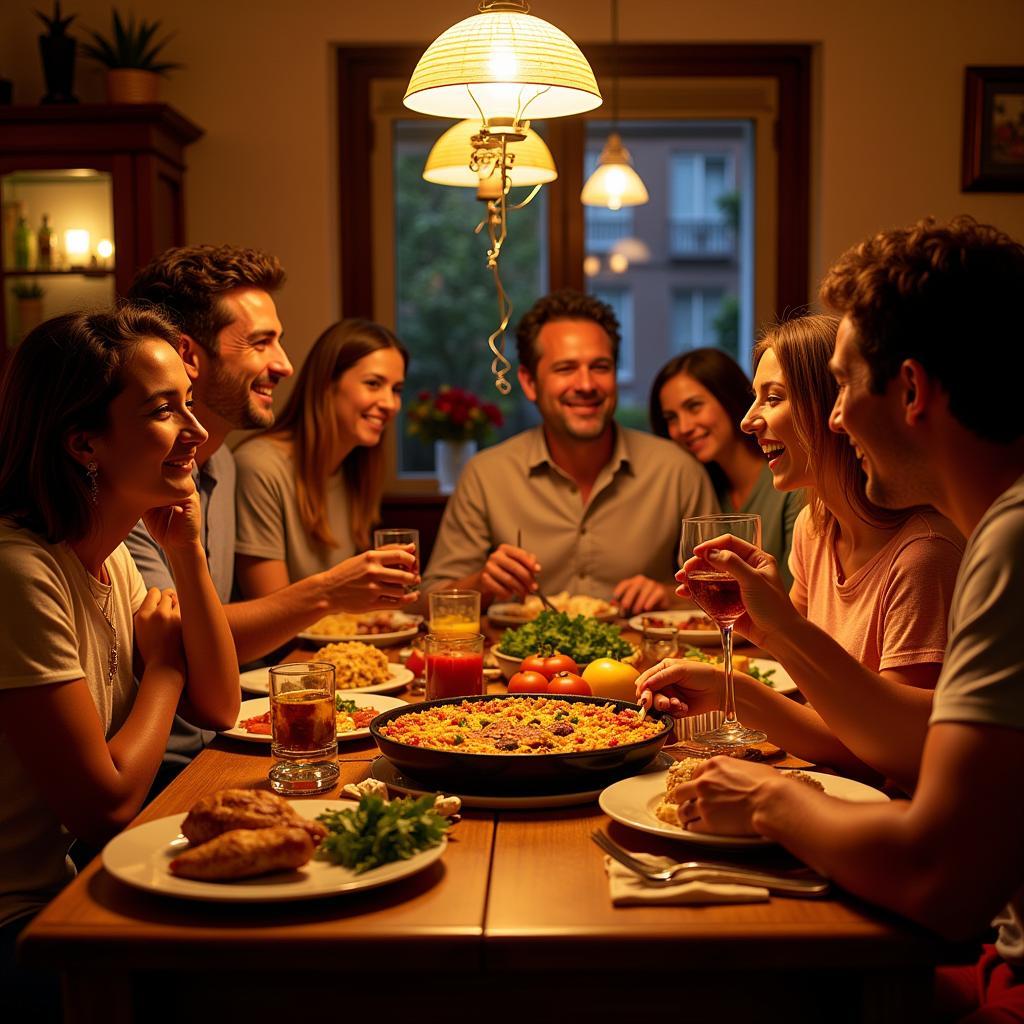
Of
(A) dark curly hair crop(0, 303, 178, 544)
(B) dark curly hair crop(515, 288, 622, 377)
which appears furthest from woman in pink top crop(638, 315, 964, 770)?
(B) dark curly hair crop(515, 288, 622, 377)

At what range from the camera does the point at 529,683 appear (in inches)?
79.1

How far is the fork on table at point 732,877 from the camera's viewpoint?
1241 mm

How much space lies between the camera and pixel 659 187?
497 centimetres

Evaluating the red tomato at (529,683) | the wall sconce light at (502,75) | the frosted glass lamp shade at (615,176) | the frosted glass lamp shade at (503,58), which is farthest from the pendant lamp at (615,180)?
the red tomato at (529,683)

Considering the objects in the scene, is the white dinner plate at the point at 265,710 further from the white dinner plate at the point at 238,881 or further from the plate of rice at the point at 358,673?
the white dinner plate at the point at 238,881

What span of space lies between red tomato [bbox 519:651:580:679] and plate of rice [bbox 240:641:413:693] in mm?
257

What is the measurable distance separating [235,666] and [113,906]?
0.80 m

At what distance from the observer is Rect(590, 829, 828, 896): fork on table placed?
4.07 feet

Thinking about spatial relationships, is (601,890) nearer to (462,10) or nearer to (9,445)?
(9,445)

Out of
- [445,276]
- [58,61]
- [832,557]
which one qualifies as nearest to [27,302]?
[58,61]

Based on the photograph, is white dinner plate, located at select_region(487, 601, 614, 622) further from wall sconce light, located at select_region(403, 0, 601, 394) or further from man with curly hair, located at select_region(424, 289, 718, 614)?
wall sconce light, located at select_region(403, 0, 601, 394)

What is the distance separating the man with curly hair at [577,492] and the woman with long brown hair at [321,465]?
1.00 feet

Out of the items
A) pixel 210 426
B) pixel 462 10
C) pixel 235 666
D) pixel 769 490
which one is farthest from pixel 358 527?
pixel 462 10

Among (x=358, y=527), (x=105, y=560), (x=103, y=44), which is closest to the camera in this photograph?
(x=105, y=560)
